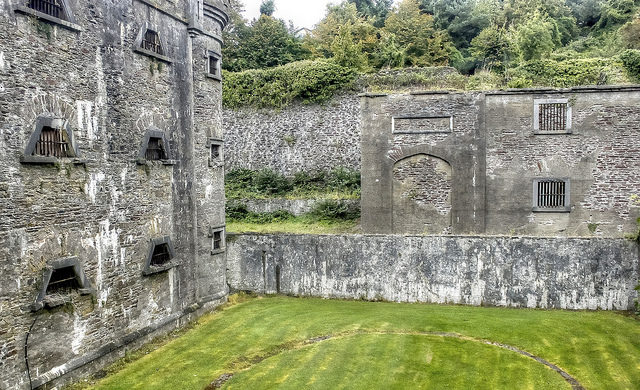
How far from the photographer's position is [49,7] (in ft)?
36.4

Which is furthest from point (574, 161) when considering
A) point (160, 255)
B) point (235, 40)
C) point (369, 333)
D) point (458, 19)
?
point (235, 40)

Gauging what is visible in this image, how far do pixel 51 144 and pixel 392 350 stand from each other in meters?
9.62

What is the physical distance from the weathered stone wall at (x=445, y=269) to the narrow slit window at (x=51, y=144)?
8100 mm

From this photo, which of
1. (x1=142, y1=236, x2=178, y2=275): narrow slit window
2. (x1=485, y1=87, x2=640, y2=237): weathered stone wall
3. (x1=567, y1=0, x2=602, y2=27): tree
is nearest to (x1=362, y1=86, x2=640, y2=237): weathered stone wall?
(x1=485, y1=87, x2=640, y2=237): weathered stone wall

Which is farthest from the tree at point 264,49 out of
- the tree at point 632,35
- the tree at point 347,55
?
the tree at point 632,35

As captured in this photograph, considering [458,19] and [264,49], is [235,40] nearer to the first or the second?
[264,49]

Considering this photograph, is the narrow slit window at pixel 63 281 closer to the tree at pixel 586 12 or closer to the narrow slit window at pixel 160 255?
the narrow slit window at pixel 160 255

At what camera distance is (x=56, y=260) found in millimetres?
11070

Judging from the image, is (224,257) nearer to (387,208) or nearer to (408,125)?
(387,208)

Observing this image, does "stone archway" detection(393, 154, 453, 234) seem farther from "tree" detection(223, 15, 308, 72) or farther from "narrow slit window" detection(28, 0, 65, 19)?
"tree" detection(223, 15, 308, 72)

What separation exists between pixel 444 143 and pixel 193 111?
10113 millimetres

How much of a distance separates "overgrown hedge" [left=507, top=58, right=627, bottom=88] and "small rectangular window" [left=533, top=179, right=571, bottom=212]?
177 inches

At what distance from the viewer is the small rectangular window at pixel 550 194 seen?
1991 centimetres

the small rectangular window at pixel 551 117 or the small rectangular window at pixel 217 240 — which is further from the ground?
the small rectangular window at pixel 551 117
